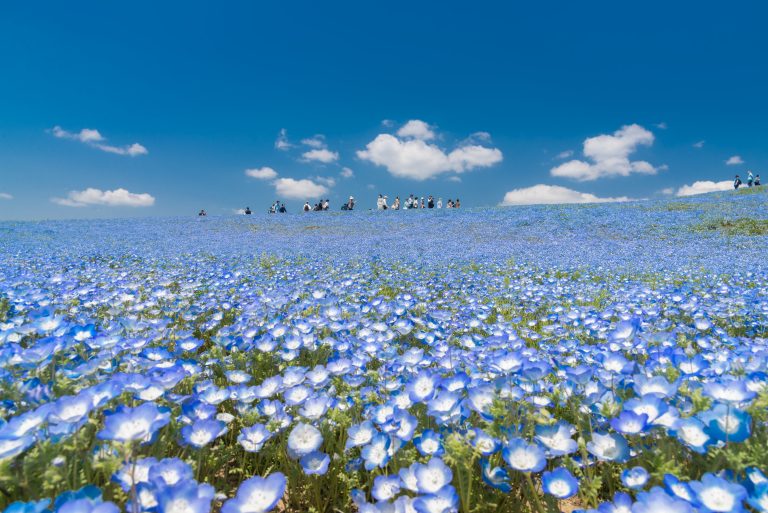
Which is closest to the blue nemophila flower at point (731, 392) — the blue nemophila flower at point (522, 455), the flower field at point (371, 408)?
the flower field at point (371, 408)

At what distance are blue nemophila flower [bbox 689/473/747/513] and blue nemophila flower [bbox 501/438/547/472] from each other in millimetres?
442

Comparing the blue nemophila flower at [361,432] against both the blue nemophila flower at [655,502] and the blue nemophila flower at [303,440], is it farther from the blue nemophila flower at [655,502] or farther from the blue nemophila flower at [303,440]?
the blue nemophila flower at [655,502]

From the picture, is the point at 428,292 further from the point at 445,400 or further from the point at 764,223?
the point at 764,223

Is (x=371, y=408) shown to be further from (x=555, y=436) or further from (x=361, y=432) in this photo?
(x=555, y=436)

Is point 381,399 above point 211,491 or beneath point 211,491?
beneath

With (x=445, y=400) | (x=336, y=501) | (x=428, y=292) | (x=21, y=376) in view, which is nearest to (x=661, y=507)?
(x=445, y=400)

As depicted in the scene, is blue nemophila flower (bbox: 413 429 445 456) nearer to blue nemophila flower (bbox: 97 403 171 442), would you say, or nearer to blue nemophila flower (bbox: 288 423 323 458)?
blue nemophila flower (bbox: 288 423 323 458)

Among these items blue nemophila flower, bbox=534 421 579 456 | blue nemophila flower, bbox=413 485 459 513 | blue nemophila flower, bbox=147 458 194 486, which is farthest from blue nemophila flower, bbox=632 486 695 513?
blue nemophila flower, bbox=147 458 194 486

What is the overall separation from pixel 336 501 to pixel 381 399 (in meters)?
0.56

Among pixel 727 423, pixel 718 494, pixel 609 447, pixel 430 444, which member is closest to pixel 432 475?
pixel 430 444

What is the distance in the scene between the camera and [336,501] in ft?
6.31

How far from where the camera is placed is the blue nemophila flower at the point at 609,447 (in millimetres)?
1511

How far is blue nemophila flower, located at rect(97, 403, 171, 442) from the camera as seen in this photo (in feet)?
4.31

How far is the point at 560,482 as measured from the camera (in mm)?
1477
